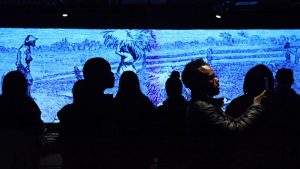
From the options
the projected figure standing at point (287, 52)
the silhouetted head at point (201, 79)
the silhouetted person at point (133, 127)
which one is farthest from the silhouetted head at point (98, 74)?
the projected figure standing at point (287, 52)

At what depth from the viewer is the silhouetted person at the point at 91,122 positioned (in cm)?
258

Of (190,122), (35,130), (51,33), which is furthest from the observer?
(51,33)

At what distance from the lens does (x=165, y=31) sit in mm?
5609

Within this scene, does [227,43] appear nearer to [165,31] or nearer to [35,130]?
[165,31]

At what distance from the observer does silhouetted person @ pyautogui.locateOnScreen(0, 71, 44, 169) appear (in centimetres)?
265

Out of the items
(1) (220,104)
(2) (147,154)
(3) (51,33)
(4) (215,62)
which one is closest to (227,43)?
(4) (215,62)

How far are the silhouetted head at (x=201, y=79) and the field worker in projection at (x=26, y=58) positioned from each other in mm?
3695

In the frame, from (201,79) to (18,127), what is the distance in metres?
1.23

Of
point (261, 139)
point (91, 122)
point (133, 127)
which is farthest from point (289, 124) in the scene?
point (91, 122)

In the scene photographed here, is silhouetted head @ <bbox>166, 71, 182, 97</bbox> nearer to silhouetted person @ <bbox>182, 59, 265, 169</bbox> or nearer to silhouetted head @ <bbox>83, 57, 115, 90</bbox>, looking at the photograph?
silhouetted head @ <bbox>83, 57, 115, 90</bbox>

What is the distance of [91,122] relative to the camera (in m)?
2.58

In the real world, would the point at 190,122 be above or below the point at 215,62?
below

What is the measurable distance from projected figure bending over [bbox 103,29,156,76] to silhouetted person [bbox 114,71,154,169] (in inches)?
101
